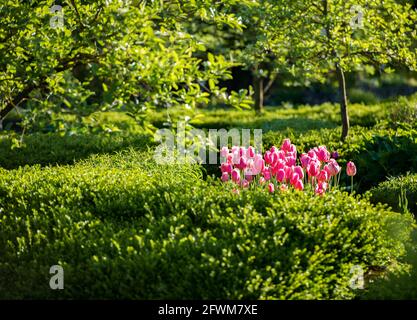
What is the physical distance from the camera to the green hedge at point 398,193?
800cm

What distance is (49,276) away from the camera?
5.73m

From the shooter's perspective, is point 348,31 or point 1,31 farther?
point 348,31

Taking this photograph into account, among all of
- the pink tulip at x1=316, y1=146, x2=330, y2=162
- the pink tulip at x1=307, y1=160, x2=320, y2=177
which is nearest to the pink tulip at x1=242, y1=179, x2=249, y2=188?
the pink tulip at x1=307, y1=160, x2=320, y2=177

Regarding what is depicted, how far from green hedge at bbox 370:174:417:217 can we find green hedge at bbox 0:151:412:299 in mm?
1169

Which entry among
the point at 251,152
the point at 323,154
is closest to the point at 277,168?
the point at 251,152

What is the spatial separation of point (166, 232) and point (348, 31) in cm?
691

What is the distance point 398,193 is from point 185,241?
3.52 m

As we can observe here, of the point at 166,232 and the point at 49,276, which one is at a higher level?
the point at 166,232

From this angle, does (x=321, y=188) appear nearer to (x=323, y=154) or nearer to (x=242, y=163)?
(x=323, y=154)

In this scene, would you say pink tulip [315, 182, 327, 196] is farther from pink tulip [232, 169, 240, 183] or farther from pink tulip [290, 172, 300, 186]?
pink tulip [232, 169, 240, 183]

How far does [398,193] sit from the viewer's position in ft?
26.7

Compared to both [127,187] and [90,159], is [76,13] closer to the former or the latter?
[127,187]
